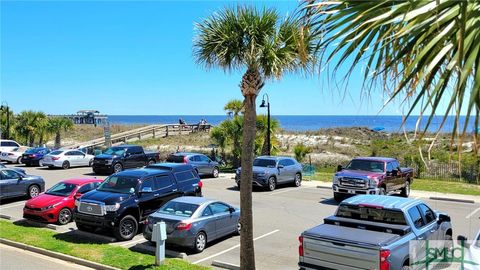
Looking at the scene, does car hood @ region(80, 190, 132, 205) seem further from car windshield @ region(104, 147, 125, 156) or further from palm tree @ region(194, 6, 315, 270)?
car windshield @ region(104, 147, 125, 156)

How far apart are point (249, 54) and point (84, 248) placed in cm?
670

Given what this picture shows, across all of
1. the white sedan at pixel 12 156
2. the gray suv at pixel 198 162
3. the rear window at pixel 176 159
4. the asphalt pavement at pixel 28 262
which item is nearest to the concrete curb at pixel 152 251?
the asphalt pavement at pixel 28 262

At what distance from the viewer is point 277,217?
16031 mm

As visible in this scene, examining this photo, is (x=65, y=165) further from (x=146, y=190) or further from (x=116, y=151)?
(x=146, y=190)

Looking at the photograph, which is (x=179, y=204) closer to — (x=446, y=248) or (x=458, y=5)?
(x=446, y=248)

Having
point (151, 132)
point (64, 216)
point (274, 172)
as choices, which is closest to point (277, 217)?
point (274, 172)

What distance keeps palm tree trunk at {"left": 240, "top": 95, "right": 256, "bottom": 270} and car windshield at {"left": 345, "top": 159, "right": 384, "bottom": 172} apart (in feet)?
37.7

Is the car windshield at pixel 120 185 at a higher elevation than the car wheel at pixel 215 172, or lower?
higher

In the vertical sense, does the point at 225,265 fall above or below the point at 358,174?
below

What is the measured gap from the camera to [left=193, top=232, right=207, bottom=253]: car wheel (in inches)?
460

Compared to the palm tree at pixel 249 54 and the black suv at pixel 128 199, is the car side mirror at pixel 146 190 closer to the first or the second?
the black suv at pixel 128 199

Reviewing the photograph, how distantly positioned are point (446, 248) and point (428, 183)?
16.8m

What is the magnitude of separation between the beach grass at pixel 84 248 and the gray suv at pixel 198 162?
1329 cm

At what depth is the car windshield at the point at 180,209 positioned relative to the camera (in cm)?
1207
